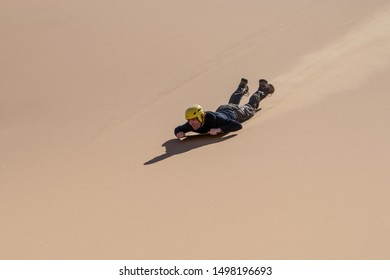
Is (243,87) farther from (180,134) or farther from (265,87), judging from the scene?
(180,134)

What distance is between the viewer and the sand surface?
15.7ft

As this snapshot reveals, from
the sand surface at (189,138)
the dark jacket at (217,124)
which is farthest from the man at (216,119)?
the sand surface at (189,138)

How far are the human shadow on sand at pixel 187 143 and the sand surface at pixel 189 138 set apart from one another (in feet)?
0.11

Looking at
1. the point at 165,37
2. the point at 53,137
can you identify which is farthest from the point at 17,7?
the point at 53,137

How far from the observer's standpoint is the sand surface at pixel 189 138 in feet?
15.7

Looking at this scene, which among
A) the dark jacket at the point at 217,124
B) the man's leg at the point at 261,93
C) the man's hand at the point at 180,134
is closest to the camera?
the dark jacket at the point at 217,124

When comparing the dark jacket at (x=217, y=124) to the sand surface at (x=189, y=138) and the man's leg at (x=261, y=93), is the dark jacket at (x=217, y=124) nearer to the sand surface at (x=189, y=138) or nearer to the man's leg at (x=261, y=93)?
the sand surface at (x=189, y=138)

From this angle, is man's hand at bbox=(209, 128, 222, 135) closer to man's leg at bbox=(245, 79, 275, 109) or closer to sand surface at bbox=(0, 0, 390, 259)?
sand surface at bbox=(0, 0, 390, 259)

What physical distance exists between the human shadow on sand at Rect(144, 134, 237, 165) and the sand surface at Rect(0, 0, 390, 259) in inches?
1.3

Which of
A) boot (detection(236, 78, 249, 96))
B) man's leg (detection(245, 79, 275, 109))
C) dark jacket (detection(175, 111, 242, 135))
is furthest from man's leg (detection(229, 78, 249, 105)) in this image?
dark jacket (detection(175, 111, 242, 135))

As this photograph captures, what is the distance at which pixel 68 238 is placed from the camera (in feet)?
16.6

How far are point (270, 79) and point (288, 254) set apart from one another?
5658mm

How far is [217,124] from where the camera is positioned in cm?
746

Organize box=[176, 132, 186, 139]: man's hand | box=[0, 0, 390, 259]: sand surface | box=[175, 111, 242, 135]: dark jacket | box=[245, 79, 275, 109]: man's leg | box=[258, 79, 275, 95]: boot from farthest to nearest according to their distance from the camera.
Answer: box=[258, 79, 275, 95]: boot
box=[245, 79, 275, 109]: man's leg
box=[176, 132, 186, 139]: man's hand
box=[175, 111, 242, 135]: dark jacket
box=[0, 0, 390, 259]: sand surface
